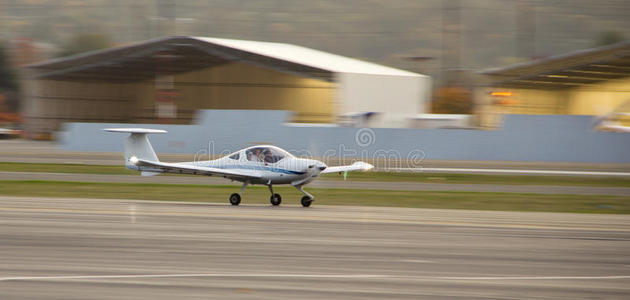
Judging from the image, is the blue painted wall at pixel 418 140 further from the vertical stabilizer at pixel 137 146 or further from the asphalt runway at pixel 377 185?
the vertical stabilizer at pixel 137 146

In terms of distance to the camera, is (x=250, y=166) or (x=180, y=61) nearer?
(x=250, y=166)

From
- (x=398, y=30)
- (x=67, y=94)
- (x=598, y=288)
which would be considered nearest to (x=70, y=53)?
(x=398, y=30)

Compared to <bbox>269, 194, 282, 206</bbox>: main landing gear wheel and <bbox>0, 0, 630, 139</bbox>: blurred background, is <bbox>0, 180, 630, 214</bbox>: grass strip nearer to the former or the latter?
<bbox>269, 194, 282, 206</bbox>: main landing gear wheel

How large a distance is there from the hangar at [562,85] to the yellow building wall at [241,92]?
1475 cm

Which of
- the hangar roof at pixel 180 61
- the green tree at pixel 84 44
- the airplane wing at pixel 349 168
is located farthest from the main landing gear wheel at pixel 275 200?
the green tree at pixel 84 44

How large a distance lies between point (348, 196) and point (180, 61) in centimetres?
4085

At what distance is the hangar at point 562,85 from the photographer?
5634 cm

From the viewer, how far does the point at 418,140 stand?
141 feet

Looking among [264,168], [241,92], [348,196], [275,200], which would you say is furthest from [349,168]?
[241,92]

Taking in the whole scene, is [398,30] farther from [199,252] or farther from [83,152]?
[199,252]

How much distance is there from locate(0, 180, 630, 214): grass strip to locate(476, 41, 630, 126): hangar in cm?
3131

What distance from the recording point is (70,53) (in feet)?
529

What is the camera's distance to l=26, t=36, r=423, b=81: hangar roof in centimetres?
5497

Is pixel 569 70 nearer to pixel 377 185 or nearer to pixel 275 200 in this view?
pixel 377 185
